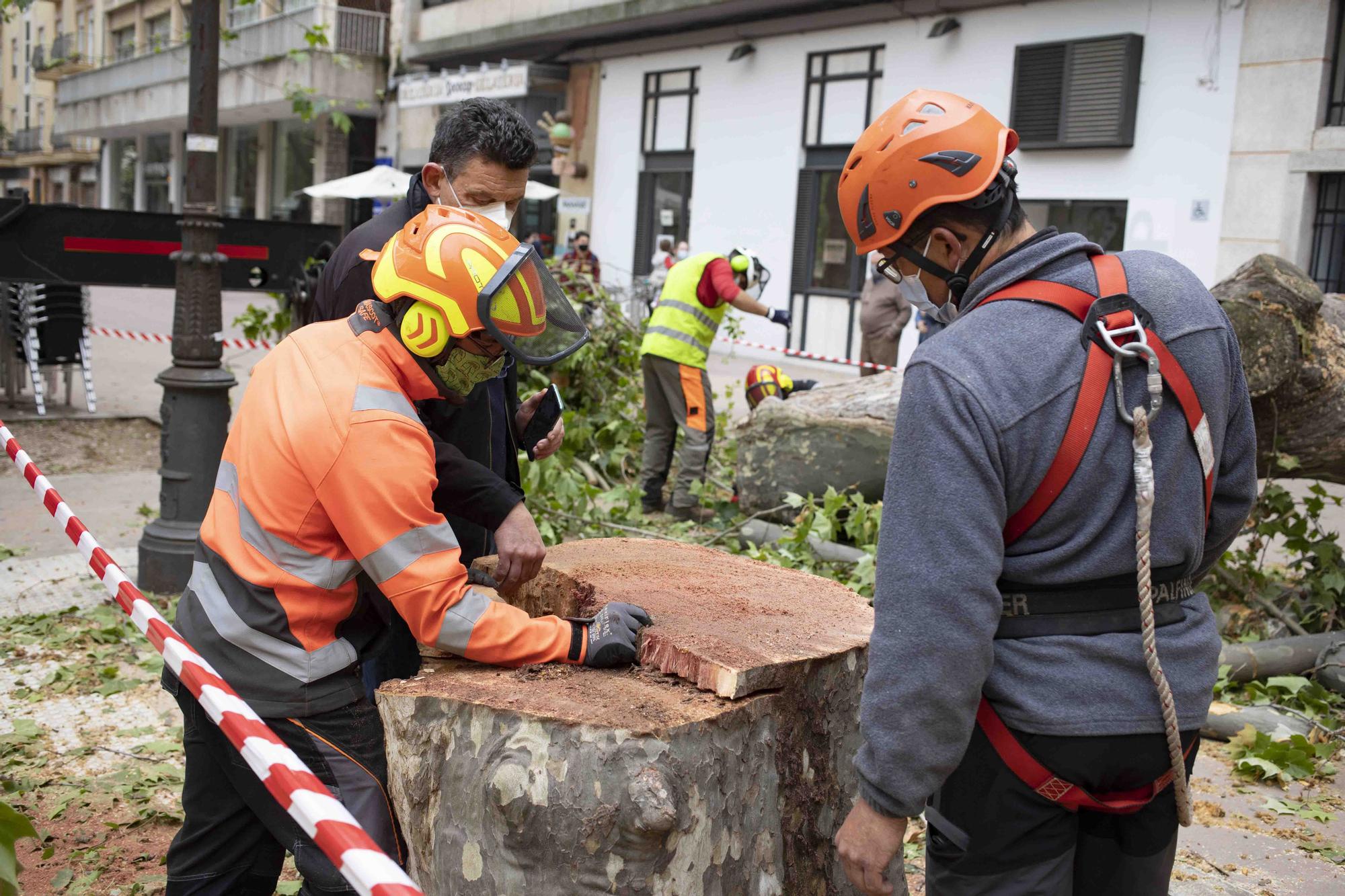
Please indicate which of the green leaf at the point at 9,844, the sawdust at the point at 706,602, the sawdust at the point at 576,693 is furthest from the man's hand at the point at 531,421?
the green leaf at the point at 9,844

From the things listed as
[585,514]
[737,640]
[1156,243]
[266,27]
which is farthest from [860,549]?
[266,27]

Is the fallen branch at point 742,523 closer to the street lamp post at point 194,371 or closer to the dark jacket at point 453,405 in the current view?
the street lamp post at point 194,371

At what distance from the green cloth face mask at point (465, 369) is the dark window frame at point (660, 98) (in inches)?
729

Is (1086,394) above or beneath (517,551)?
above

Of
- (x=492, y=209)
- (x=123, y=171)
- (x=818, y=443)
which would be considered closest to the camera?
(x=492, y=209)

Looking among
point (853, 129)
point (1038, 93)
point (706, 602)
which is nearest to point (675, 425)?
point (706, 602)

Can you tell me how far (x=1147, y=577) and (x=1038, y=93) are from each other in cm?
1415

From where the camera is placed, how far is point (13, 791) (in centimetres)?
366

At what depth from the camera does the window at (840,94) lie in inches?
669

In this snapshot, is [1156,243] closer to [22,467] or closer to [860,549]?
[860,549]

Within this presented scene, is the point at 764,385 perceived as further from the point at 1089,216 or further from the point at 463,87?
the point at 463,87

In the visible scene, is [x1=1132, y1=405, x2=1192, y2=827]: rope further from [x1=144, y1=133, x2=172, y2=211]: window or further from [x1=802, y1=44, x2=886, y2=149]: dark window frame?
[x1=144, y1=133, x2=172, y2=211]: window

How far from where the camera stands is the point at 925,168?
191cm

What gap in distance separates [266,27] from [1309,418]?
99.0 feet
